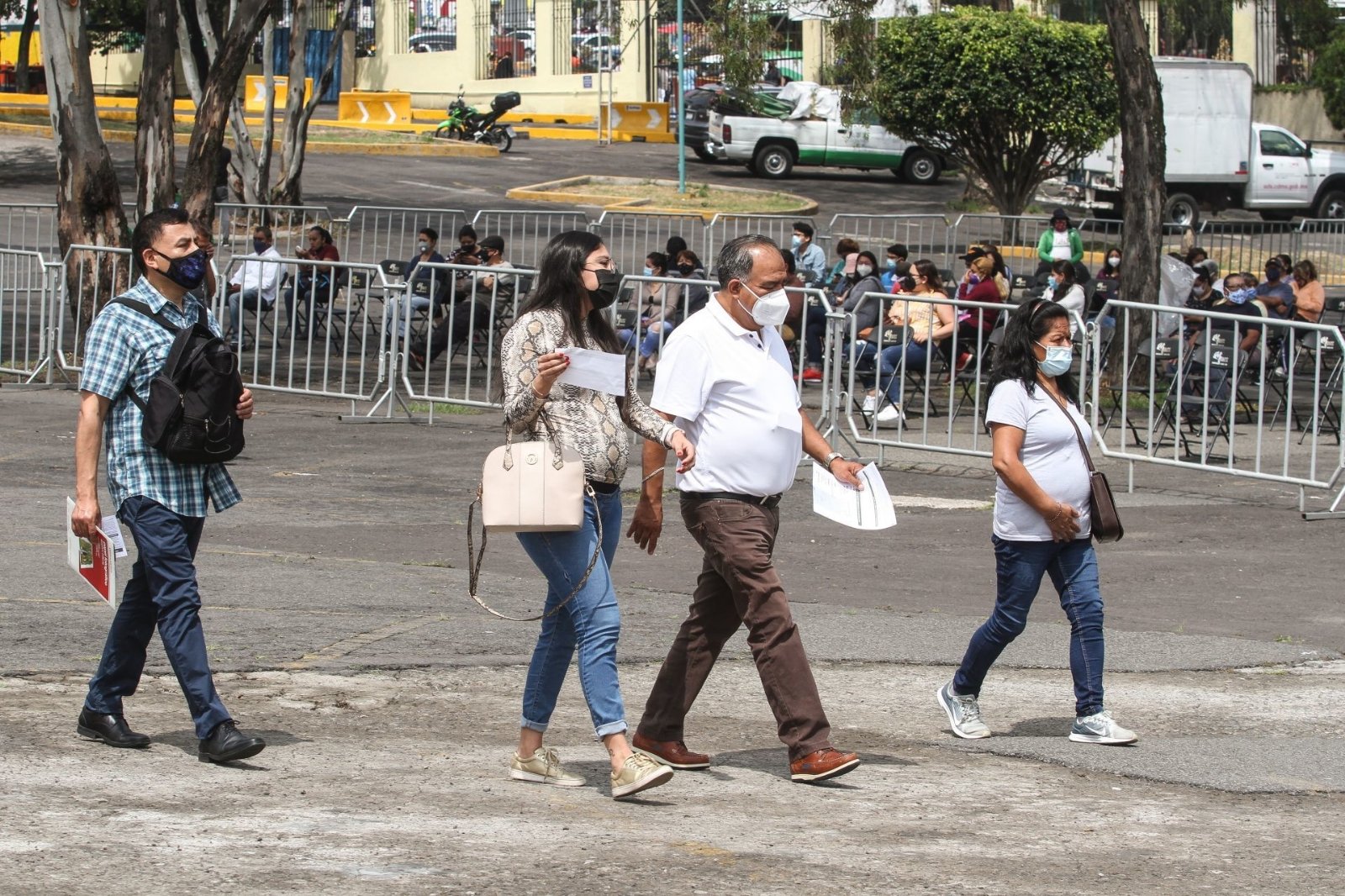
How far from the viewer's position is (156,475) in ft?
18.9

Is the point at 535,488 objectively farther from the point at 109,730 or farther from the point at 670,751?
the point at 109,730

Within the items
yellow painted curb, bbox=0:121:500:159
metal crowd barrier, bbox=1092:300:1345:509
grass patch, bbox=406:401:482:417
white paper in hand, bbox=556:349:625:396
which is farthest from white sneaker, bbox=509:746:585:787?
yellow painted curb, bbox=0:121:500:159

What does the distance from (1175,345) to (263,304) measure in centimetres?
793

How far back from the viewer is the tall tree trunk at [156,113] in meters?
17.7

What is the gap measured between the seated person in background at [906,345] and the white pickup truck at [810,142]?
2391 centimetres

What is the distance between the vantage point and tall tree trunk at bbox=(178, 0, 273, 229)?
18.0 m

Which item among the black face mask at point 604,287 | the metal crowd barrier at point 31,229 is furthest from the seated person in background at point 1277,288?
the metal crowd barrier at point 31,229

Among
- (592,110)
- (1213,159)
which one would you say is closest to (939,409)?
(1213,159)

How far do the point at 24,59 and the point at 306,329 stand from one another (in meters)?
35.7

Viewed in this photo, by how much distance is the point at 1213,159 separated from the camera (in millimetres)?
34031

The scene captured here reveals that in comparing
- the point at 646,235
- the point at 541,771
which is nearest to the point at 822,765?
the point at 541,771

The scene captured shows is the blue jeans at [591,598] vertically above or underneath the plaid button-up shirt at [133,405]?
underneath

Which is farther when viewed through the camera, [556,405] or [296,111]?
[296,111]

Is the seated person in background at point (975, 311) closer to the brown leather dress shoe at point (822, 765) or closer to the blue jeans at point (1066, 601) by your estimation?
the blue jeans at point (1066, 601)
